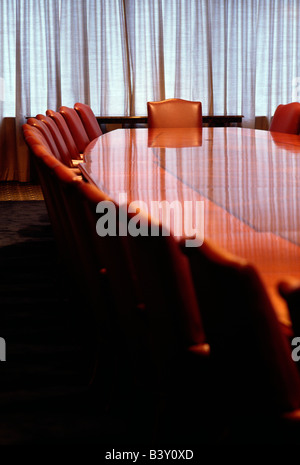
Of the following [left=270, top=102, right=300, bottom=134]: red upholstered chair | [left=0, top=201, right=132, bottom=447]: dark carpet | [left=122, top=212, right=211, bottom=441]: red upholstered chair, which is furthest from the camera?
[left=270, top=102, right=300, bottom=134]: red upholstered chair

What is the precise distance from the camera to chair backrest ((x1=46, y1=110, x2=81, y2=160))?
360 cm

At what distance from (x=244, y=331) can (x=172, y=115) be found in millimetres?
4673

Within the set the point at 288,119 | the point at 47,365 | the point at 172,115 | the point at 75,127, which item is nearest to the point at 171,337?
the point at 47,365

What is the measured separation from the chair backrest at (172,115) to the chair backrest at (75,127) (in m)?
0.82

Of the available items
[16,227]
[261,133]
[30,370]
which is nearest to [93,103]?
[16,227]

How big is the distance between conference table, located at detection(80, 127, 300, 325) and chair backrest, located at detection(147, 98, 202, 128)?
165 cm

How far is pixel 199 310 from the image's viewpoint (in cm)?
96

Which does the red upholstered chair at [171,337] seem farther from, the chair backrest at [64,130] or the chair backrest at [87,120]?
the chair backrest at [87,120]

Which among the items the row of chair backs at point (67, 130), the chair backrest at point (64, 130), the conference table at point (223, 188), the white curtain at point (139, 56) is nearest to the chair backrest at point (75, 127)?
the row of chair backs at point (67, 130)

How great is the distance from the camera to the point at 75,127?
4.46m

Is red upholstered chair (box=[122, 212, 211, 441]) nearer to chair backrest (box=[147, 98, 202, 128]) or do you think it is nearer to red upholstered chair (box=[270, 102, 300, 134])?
red upholstered chair (box=[270, 102, 300, 134])

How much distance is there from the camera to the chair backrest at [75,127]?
4270mm

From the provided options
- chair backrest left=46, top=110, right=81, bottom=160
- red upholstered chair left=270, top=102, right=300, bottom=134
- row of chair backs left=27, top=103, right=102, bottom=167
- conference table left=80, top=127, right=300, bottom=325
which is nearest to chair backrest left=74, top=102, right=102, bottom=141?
row of chair backs left=27, top=103, right=102, bottom=167

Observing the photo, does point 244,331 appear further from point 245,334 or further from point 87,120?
point 87,120
